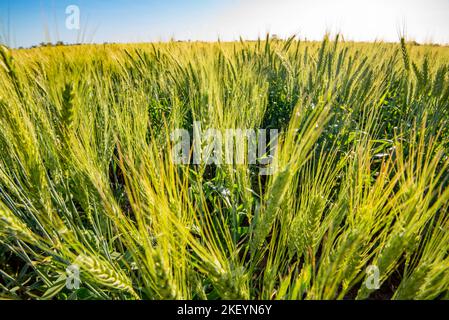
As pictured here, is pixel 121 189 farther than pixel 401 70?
No

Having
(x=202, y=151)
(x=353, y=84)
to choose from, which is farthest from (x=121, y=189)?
(x=353, y=84)

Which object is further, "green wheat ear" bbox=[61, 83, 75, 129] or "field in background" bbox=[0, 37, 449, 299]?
"green wheat ear" bbox=[61, 83, 75, 129]

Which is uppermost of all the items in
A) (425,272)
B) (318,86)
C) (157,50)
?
(157,50)

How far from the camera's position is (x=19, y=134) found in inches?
27.6

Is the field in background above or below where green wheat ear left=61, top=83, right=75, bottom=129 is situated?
below

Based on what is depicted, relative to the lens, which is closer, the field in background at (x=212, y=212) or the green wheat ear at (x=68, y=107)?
the field in background at (x=212, y=212)

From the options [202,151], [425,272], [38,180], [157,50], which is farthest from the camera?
[157,50]

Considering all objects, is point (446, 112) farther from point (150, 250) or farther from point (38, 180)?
point (38, 180)

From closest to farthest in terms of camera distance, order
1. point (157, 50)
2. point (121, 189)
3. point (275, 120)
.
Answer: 1. point (121, 189)
2. point (275, 120)
3. point (157, 50)

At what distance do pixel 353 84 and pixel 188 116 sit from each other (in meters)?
0.93

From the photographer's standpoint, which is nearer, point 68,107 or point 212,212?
point 68,107

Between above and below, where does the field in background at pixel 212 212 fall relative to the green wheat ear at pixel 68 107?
below

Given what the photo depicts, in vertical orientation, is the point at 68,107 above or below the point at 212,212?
above

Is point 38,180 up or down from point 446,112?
down
